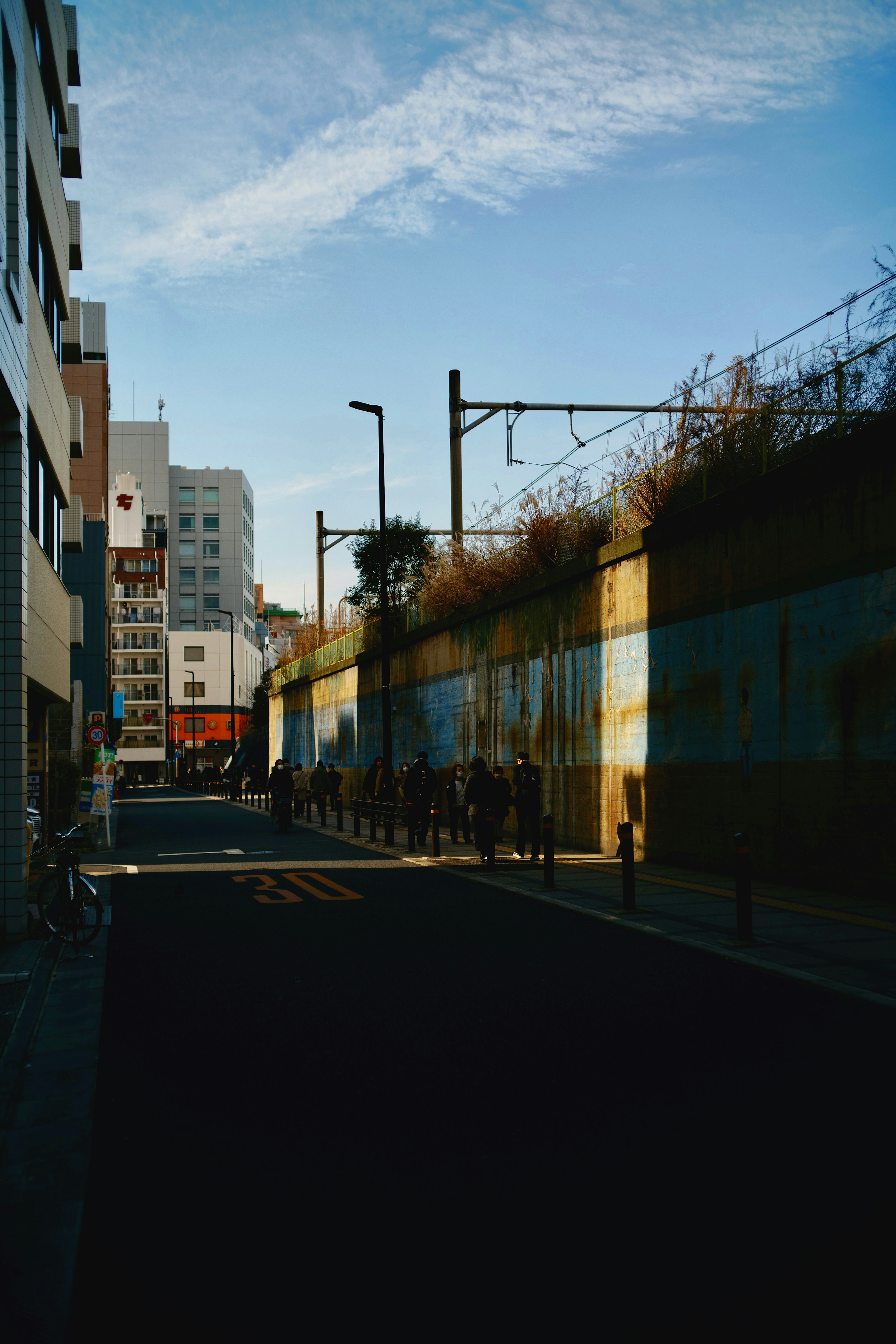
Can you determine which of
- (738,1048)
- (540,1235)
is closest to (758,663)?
(738,1048)

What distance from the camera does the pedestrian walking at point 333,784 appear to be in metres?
34.5

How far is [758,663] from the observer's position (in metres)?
15.0

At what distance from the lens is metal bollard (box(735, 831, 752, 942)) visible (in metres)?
9.91

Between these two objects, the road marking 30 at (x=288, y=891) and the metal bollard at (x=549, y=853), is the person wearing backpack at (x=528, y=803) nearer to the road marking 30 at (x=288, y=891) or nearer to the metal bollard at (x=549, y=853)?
the road marking 30 at (x=288, y=891)

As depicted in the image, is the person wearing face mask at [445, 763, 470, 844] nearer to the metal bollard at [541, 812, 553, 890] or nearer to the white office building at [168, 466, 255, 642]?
the metal bollard at [541, 812, 553, 890]

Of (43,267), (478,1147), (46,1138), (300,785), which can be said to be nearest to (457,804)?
(43,267)

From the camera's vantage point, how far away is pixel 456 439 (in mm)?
24391

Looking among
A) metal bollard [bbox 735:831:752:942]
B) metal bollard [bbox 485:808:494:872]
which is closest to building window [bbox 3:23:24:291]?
metal bollard [bbox 735:831:752:942]

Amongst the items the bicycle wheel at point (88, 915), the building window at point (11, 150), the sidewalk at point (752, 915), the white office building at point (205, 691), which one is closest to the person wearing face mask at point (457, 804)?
the sidewalk at point (752, 915)

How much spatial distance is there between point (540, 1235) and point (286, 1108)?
1860mm

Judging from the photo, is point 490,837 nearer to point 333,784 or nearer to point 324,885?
point 324,885

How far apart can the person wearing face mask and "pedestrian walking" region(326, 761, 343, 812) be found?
924 cm

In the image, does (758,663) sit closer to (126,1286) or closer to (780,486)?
(780,486)

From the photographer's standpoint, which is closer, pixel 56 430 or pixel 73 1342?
pixel 73 1342
